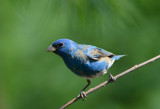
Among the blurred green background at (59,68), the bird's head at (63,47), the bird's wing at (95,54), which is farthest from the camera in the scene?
the blurred green background at (59,68)

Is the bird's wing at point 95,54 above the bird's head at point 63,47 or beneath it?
beneath

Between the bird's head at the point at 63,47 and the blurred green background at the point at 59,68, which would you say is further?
the blurred green background at the point at 59,68

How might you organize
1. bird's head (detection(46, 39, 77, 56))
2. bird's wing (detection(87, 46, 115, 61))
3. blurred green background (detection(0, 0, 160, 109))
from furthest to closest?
blurred green background (detection(0, 0, 160, 109)), bird's wing (detection(87, 46, 115, 61)), bird's head (detection(46, 39, 77, 56))

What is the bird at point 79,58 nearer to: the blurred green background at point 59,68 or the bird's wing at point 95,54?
the bird's wing at point 95,54

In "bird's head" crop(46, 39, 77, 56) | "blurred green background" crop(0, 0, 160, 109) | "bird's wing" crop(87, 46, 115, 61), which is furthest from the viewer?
"blurred green background" crop(0, 0, 160, 109)

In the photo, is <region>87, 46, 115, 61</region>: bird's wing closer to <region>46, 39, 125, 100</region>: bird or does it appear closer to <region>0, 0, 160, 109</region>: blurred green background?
<region>46, 39, 125, 100</region>: bird

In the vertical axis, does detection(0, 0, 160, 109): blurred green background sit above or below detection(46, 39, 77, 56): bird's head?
below

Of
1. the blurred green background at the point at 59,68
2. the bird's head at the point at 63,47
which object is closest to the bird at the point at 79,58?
the bird's head at the point at 63,47

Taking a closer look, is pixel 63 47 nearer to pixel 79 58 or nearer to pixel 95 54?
pixel 79 58

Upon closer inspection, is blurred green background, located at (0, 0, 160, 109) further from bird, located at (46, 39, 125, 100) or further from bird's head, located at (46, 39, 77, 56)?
bird's head, located at (46, 39, 77, 56)

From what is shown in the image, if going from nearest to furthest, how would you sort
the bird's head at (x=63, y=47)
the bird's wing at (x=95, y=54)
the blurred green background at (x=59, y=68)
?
the bird's head at (x=63, y=47)
the bird's wing at (x=95, y=54)
the blurred green background at (x=59, y=68)

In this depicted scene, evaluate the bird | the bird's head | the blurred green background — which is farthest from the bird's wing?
the blurred green background

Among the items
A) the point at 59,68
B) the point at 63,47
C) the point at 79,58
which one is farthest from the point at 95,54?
the point at 59,68

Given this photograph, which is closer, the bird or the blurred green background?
the bird
